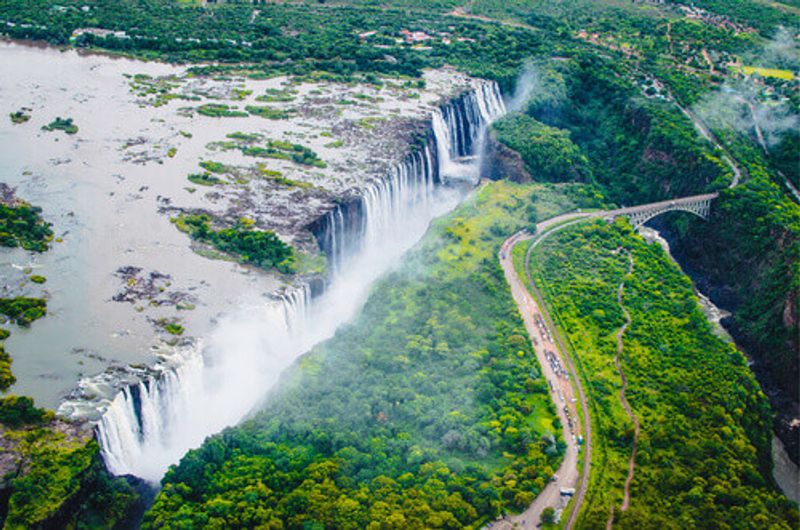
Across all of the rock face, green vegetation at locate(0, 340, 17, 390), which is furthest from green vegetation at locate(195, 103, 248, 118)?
green vegetation at locate(0, 340, 17, 390)

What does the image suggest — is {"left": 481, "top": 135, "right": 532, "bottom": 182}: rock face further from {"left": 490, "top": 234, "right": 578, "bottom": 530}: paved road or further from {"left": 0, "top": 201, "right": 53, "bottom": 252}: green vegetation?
{"left": 0, "top": 201, "right": 53, "bottom": 252}: green vegetation

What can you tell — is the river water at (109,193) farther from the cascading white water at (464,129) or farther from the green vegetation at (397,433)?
the green vegetation at (397,433)

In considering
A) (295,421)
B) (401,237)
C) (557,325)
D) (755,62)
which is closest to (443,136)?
(401,237)

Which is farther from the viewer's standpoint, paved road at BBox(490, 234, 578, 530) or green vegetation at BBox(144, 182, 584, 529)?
paved road at BBox(490, 234, 578, 530)

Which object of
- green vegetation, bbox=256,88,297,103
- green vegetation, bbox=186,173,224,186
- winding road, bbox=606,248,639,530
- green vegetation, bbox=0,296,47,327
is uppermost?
green vegetation, bbox=256,88,297,103

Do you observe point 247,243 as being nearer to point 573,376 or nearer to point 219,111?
point 573,376

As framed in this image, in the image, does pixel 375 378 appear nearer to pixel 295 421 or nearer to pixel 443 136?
pixel 295 421
